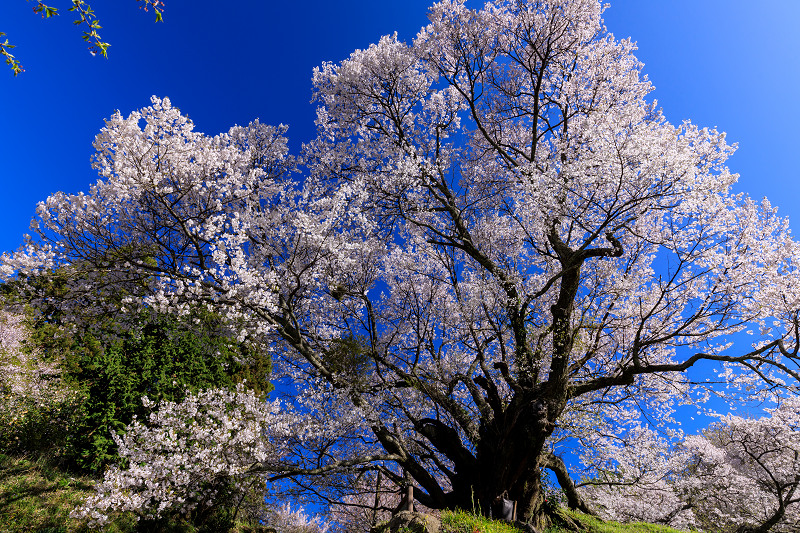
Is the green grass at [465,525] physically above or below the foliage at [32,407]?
below

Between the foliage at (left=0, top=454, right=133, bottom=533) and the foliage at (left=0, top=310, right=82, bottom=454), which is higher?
the foliage at (left=0, top=310, right=82, bottom=454)

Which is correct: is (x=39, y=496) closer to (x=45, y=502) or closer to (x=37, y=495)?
(x=37, y=495)

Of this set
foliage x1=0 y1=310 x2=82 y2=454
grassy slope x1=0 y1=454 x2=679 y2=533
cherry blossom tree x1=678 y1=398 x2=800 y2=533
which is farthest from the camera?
cherry blossom tree x1=678 y1=398 x2=800 y2=533

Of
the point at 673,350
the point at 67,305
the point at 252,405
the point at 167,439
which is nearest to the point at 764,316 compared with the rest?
the point at 673,350

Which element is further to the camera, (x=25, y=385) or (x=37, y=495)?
(x=25, y=385)

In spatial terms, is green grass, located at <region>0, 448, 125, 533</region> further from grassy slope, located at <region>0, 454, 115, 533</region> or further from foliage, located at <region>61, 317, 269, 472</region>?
A: foliage, located at <region>61, 317, 269, 472</region>

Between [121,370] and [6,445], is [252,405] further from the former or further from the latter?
[6,445]

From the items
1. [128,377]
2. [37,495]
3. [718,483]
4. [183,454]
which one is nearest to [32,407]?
[128,377]

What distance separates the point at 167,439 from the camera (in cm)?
775

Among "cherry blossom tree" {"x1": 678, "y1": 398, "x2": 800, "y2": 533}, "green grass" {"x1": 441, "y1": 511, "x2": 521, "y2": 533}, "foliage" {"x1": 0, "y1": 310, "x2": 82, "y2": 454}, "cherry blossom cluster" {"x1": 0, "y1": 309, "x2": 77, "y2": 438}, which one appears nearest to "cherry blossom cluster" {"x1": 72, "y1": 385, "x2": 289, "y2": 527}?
"foliage" {"x1": 0, "y1": 310, "x2": 82, "y2": 454}

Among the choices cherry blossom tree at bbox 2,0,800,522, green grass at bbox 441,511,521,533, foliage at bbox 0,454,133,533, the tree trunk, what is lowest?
A: foliage at bbox 0,454,133,533

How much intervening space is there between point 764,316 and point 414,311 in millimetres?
8464

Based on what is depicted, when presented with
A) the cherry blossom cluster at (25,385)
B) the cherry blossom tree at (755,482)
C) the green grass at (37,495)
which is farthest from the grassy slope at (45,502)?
the cherry blossom tree at (755,482)

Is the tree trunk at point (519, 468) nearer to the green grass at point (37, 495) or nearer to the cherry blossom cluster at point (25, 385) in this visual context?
the green grass at point (37, 495)
